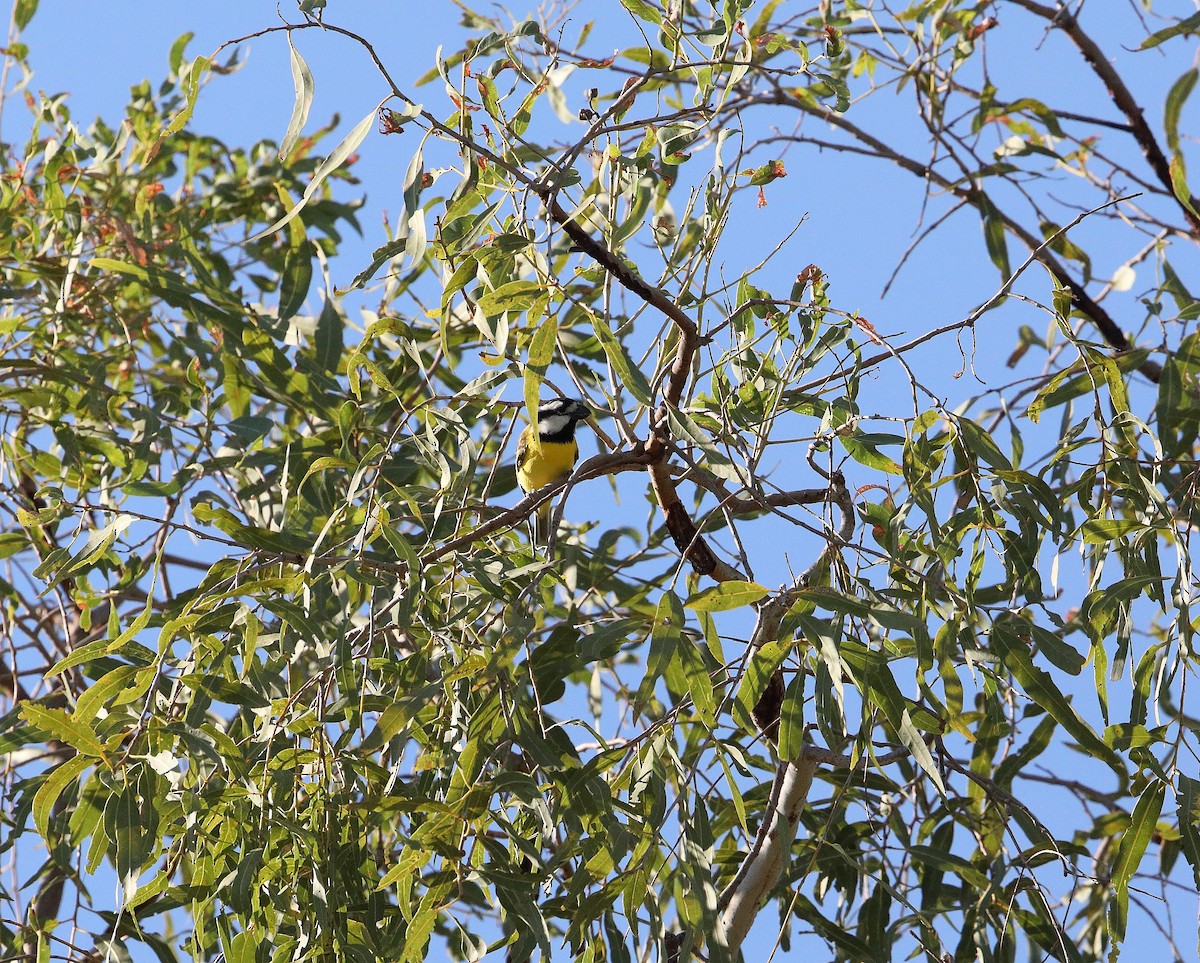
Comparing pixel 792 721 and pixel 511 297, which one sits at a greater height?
pixel 511 297

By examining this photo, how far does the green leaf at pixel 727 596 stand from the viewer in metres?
1.38

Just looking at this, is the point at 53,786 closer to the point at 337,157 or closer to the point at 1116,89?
the point at 337,157

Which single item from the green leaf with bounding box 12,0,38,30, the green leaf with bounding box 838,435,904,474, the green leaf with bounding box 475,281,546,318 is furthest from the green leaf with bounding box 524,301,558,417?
the green leaf with bounding box 12,0,38,30

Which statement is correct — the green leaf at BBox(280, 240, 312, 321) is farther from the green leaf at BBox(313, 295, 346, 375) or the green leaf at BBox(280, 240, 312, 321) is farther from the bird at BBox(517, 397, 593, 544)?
the bird at BBox(517, 397, 593, 544)

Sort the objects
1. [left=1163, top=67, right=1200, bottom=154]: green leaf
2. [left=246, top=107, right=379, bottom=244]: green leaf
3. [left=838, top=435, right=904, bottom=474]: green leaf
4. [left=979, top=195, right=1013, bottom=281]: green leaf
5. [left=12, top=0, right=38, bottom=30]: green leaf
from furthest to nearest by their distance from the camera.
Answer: [left=12, top=0, right=38, bottom=30]: green leaf
[left=979, top=195, right=1013, bottom=281]: green leaf
[left=1163, top=67, right=1200, bottom=154]: green leaf
[left=838, top=435, right=904, bottom=474]: green leaf
[left=246, top=107, right=379, bottom=244]: green leaf

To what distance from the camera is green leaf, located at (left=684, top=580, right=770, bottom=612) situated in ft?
4.54

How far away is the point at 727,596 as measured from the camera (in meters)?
1.40

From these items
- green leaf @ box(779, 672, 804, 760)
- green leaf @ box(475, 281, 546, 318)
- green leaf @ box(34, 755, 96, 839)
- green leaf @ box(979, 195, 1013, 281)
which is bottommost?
green leaf @ box(34, 755, 96, 839)

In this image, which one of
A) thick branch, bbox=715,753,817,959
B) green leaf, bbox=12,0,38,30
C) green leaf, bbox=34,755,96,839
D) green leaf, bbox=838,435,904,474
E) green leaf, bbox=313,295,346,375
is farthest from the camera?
green leaf, bbox=12,0,38,30

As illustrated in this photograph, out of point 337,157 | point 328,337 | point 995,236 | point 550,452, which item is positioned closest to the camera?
point 337,157

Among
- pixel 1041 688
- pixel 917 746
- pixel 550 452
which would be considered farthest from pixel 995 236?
pixel 917 746

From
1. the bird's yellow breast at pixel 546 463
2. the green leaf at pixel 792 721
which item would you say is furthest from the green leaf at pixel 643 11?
the bird's yellow breast at pixel 546 463

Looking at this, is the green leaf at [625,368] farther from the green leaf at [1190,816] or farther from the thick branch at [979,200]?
the thick branch at [979,200]

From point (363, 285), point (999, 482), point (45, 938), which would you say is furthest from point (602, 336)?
point (45, 938)
